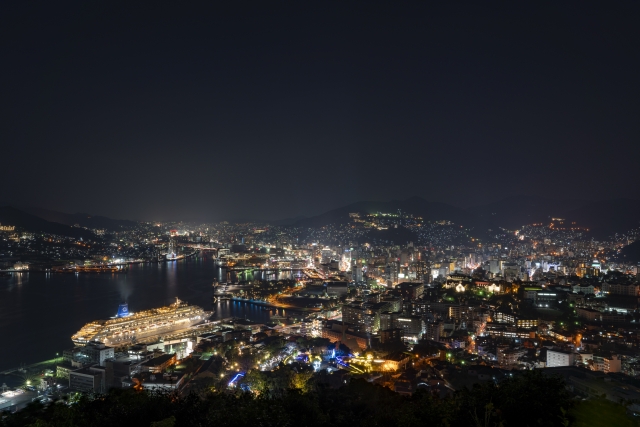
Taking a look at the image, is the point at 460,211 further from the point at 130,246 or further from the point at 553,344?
the point at 553,344

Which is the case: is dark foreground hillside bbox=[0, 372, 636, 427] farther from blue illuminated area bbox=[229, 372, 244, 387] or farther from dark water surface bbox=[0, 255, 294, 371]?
dark water surface bbox=[0, 255, 294, 371]

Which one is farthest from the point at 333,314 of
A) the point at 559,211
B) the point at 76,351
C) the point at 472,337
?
the point at 559,211

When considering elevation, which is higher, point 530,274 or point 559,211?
point 559,211

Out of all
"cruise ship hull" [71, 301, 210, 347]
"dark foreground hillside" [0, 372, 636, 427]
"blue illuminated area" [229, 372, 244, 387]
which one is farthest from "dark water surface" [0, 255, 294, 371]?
"dark foreground hillside" [0, 372, 636, 427]

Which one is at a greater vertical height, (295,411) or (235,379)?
(295,411)

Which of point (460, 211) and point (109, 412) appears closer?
point (109, 412)

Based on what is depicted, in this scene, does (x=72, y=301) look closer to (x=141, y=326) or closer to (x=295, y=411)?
(x=141, y=326)

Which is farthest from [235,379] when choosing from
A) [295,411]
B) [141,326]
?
[141,326]

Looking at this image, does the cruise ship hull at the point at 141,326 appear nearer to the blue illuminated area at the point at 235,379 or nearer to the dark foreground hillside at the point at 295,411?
the blue illuminated area at the point at 235,379
